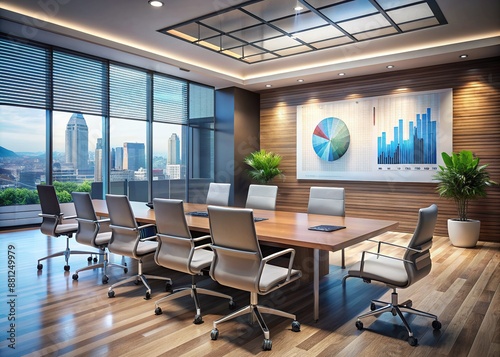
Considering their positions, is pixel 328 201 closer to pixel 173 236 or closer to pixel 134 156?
pixel 173 236

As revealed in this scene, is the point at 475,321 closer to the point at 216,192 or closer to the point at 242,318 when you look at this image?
the point at 242,318

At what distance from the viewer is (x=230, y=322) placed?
123 inches

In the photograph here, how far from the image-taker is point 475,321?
10.3 feet

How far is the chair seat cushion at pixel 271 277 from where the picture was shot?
269 cm

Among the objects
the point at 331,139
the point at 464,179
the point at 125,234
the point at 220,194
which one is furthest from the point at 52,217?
the point at 464,179

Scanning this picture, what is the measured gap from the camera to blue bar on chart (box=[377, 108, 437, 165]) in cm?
711

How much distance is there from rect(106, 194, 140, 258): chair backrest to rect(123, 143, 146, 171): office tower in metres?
3.84

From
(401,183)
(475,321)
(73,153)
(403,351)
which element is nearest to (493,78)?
(401,183)

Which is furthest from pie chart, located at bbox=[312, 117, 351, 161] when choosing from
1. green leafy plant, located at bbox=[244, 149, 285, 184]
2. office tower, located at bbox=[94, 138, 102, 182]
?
office tower, located at bbox=[94, 138, 102, 182]

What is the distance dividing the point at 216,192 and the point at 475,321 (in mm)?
3519

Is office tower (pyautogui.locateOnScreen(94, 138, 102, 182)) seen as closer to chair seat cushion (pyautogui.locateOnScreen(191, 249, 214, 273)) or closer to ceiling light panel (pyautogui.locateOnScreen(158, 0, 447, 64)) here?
ceiling light panel (pyautogui.locateOnScreen(158, 0, 447, 64))

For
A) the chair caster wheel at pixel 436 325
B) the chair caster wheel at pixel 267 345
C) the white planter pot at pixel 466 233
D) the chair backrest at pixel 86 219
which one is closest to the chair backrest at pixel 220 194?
the chair backrest at pixel 86 219

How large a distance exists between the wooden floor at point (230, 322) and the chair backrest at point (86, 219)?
498 millimetres

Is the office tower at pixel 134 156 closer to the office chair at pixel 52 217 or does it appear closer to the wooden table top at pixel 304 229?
the office chair at pixel 52 217
